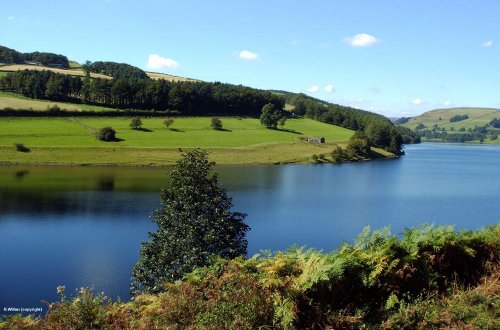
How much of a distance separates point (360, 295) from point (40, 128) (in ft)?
390

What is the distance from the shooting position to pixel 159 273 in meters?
21.9

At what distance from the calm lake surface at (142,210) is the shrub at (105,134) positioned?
17886mm

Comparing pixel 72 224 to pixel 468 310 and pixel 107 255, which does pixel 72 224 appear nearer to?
pixel 107 255

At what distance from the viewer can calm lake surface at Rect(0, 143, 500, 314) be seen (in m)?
34.1

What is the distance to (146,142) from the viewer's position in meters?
113

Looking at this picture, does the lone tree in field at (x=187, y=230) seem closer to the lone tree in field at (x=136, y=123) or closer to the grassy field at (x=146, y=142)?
the grassy field at (x=146, y=142)

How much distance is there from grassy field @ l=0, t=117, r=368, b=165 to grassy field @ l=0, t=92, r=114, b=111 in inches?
286

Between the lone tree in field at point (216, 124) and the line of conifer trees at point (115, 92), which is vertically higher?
the line of conifer trees at point (115, 92)

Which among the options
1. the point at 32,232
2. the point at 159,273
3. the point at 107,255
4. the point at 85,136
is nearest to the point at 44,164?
the point at 85,136

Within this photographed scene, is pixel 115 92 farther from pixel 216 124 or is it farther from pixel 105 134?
pixel 105 134

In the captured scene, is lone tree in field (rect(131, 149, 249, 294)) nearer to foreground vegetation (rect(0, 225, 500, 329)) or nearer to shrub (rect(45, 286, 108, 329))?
shrub (rect(45, 286, 108, 329))

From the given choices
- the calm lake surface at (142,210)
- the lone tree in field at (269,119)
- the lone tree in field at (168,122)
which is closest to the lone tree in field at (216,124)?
the lone tree in field at (168,122)

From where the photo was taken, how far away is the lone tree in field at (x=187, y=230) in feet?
70.8

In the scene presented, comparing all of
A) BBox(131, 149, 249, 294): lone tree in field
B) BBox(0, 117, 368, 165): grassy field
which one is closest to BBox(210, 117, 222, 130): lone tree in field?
BBox(0, 117, 368, 165): grassy field
